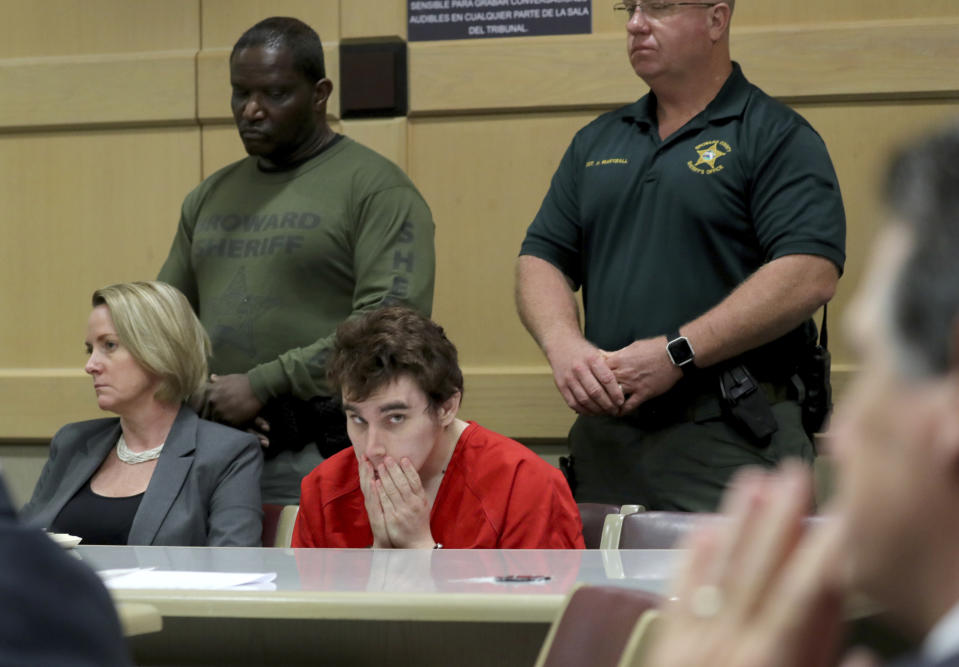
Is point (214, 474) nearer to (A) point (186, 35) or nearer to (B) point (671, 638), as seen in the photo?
(A) point (186, 35)

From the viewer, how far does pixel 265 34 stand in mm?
3492

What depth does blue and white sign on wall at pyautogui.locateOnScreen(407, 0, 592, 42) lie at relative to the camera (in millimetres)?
4332

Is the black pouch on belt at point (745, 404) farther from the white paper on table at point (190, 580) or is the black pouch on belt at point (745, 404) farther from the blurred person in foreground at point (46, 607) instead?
the blurred person in foreground at point (46, 607)

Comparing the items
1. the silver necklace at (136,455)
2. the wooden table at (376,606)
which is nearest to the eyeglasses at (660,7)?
the wooden table at (376,606)

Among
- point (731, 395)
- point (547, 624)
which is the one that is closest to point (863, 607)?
point (547, 624)

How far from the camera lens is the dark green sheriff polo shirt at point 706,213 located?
3.06 m

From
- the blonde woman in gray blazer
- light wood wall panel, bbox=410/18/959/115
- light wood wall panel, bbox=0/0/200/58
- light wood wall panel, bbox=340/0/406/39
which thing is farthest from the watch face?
light wood wall panel, bbox=0/0/200/58

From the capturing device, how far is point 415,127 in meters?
4.43

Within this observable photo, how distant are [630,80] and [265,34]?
4.29ft

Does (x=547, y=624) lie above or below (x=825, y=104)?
below

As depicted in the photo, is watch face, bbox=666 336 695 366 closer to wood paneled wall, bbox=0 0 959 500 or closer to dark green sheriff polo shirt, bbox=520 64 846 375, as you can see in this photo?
dark green sheriff polo shirt, bbox=520 64 846 375

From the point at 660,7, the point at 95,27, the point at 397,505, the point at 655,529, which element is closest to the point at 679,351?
the point at 655,529

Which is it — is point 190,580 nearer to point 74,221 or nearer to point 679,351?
point 679,351

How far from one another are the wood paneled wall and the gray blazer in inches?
48.5
